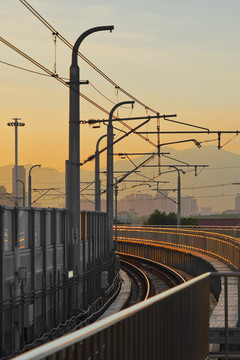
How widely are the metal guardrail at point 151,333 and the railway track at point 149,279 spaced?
26.0 m

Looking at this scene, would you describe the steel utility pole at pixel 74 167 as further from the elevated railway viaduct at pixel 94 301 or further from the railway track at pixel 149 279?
the railway track at pixel 149 279

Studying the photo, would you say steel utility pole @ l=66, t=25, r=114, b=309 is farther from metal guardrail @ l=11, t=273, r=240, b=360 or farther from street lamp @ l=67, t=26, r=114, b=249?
A: metal guardrail @ l=11, t=273, r=240, b=360

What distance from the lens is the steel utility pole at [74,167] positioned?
24.3m

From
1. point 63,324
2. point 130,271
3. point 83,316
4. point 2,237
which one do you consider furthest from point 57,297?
point 130,271

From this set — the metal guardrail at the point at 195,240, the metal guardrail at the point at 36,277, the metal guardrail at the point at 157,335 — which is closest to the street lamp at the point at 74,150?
the metal guardrail at the point at 36,277

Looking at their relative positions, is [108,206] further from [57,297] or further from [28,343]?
[28,343]

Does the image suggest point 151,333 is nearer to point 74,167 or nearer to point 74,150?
point 74,167

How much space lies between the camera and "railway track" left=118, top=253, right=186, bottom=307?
42469 millimetres

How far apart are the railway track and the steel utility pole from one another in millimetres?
11040

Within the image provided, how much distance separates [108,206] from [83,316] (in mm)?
14977

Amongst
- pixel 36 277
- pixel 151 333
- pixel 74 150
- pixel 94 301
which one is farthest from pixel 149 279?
pixel 151 333

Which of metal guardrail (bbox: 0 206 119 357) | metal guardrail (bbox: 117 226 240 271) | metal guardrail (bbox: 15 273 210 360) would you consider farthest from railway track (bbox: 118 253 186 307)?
metal guardrail (bbox: 15 273 210 360)

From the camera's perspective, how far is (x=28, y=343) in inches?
797

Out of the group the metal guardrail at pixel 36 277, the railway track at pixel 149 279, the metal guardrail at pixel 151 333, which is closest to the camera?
the metal guardrail at pixel 151 333
